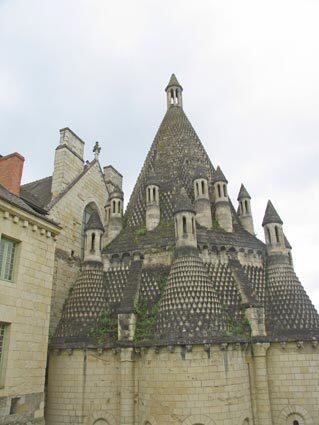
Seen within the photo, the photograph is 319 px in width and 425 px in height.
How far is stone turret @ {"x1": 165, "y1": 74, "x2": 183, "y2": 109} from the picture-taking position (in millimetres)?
24531

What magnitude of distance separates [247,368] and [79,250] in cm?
1099

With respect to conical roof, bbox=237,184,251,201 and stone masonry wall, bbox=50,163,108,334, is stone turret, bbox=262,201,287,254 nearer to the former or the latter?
conical roof, bbox=237,184,251,201

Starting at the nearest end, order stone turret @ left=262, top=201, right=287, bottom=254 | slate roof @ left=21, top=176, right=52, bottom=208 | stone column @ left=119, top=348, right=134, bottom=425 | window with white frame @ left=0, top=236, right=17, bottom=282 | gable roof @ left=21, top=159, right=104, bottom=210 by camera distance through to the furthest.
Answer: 1. window with white frame @ left=0, top=236, right=17, bottom=282
2. stone column @ left=119, top=348, right=134, bottom=425
3. stone turret @ left=262, top=201, right=287, bottom=254
4. gable roof @ left=21, top=159, right=104, bottom=210
5. slate roof @ left=21, top=176, right=52, bottom=208

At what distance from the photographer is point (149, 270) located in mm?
16609

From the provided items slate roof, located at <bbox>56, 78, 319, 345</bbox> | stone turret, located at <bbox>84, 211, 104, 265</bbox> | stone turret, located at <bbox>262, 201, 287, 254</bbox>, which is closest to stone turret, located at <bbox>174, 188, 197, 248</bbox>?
slate roof, located at <bbox>56, 78, 319, 345</bbox>

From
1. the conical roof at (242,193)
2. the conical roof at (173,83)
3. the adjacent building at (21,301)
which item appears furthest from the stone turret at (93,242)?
the conical roof at (173,83)

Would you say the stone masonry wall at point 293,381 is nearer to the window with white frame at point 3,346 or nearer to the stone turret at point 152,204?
the stone turret at point 152,204

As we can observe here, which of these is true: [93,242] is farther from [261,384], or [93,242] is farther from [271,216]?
[261,384]

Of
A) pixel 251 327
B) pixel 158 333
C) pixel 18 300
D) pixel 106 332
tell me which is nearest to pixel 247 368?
pixel 251 327

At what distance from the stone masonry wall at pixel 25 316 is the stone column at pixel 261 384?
773cm

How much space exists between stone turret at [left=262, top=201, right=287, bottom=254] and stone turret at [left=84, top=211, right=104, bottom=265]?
8.03 m

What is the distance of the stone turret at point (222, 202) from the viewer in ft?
58.8

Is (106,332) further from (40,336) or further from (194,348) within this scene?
(194,348)

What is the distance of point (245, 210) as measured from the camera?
1983 centimetres
